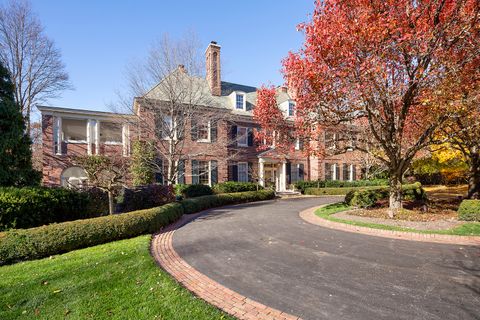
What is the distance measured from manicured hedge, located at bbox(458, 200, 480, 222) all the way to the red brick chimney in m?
18.3

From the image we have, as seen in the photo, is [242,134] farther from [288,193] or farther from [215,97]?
[288,193]

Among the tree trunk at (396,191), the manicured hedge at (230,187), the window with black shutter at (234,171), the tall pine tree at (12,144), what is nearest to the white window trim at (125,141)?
the manicured hedge at (230,187)

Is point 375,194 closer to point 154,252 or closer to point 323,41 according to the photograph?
point 323,41

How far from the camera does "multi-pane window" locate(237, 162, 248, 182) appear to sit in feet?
71.1

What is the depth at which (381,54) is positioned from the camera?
7484mm

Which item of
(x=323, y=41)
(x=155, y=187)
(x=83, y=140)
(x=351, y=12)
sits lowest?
(x=155, y=187)

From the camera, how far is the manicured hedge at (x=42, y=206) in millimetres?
6742

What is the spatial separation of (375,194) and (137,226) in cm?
→ 1157

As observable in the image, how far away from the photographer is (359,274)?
4.52 m

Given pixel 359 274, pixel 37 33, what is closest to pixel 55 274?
pixel 359 274

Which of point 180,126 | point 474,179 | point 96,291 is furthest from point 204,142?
point 474,179

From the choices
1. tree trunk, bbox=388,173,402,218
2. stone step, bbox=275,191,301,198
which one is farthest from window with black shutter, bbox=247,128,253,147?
tree trunk, bbox=388,173,402,218

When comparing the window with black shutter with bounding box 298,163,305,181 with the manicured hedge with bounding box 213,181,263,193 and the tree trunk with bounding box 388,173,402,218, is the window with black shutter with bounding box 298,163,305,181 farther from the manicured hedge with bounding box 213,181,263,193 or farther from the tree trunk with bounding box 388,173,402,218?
the tree trunk with bounding box 388,173,402,218

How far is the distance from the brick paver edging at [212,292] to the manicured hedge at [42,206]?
4072 mm
